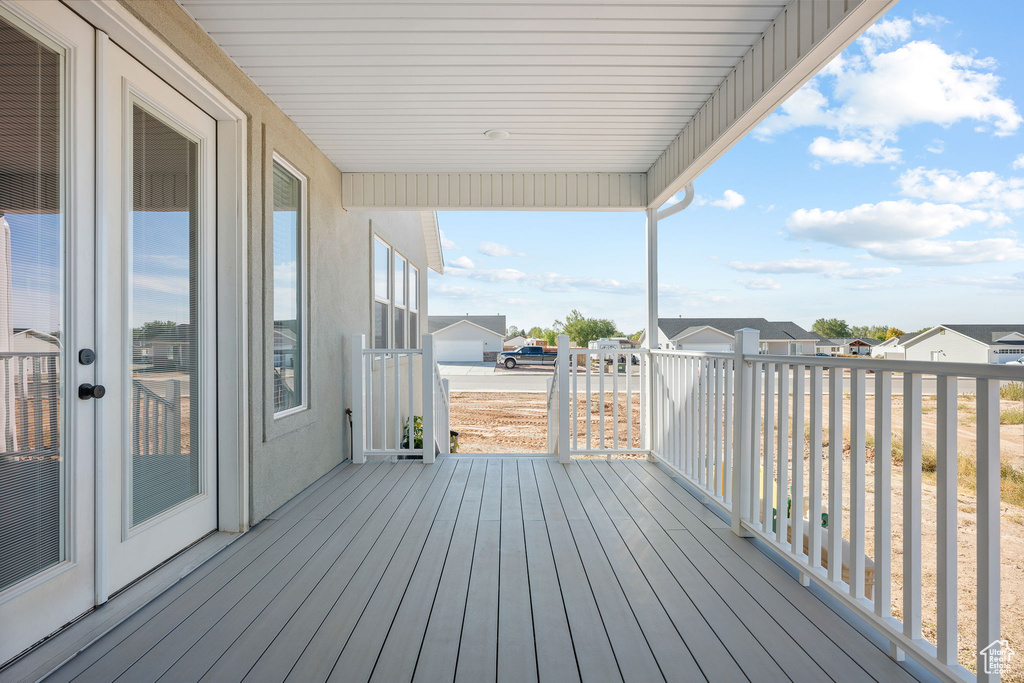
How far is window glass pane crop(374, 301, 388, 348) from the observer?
613 centimetres

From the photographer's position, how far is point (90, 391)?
2.00 meters

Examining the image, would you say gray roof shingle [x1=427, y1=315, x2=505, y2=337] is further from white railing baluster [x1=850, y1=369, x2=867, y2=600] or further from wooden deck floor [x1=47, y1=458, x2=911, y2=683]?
white railing baluster [x1=850, y1=369, x2=867, y2=600]

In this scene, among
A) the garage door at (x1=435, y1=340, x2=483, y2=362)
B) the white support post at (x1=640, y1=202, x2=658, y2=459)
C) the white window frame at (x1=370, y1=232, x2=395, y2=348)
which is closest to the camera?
the white support post at (x1=640, y1=202, x2=658, y2=459)

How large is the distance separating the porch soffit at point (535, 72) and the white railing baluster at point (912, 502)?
1.34m

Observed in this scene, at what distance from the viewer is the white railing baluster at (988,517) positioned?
4.25ft

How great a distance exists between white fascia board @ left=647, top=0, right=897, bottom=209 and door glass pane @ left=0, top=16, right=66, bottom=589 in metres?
2.74

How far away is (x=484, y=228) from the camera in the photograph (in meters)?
53.3

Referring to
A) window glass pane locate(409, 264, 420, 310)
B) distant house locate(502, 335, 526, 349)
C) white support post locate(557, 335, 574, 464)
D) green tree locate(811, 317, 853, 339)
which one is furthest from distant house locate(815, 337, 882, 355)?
distant house locate(502, 335, 526, 349)

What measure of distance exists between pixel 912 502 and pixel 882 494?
13cm

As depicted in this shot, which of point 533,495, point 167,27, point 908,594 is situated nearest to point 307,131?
point 167,27

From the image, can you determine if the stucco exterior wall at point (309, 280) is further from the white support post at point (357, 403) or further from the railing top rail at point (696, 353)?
the railing top rail at point (696, 353)

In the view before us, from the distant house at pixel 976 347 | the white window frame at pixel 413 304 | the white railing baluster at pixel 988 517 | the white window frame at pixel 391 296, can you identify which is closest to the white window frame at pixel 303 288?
the white window frame at pixel 391 296

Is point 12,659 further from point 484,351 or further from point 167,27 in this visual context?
point 484,351

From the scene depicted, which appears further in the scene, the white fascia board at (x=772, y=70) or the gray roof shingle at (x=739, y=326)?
the gray roof shingle at (x=739, y=326)
